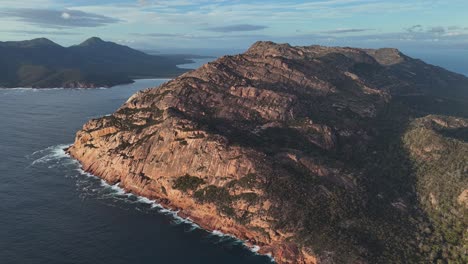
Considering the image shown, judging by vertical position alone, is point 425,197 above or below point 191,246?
above

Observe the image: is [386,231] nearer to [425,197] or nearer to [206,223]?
[425,197]

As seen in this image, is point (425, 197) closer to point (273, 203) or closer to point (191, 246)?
point (273, 203)

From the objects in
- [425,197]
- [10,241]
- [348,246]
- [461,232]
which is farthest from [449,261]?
[10,241]

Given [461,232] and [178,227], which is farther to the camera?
[178,227]

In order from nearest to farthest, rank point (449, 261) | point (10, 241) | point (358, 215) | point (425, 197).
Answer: point (449, 261), point (10, 241), point (358, 215), point (425, 197)

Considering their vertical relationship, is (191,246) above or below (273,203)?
below

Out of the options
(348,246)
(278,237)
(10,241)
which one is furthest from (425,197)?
(10,241)

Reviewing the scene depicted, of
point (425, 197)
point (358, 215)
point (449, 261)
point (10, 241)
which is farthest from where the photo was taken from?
point (425, 197)

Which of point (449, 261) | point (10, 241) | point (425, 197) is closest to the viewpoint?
point (449, 261)

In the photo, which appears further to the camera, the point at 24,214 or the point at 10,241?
the point at 24,214
